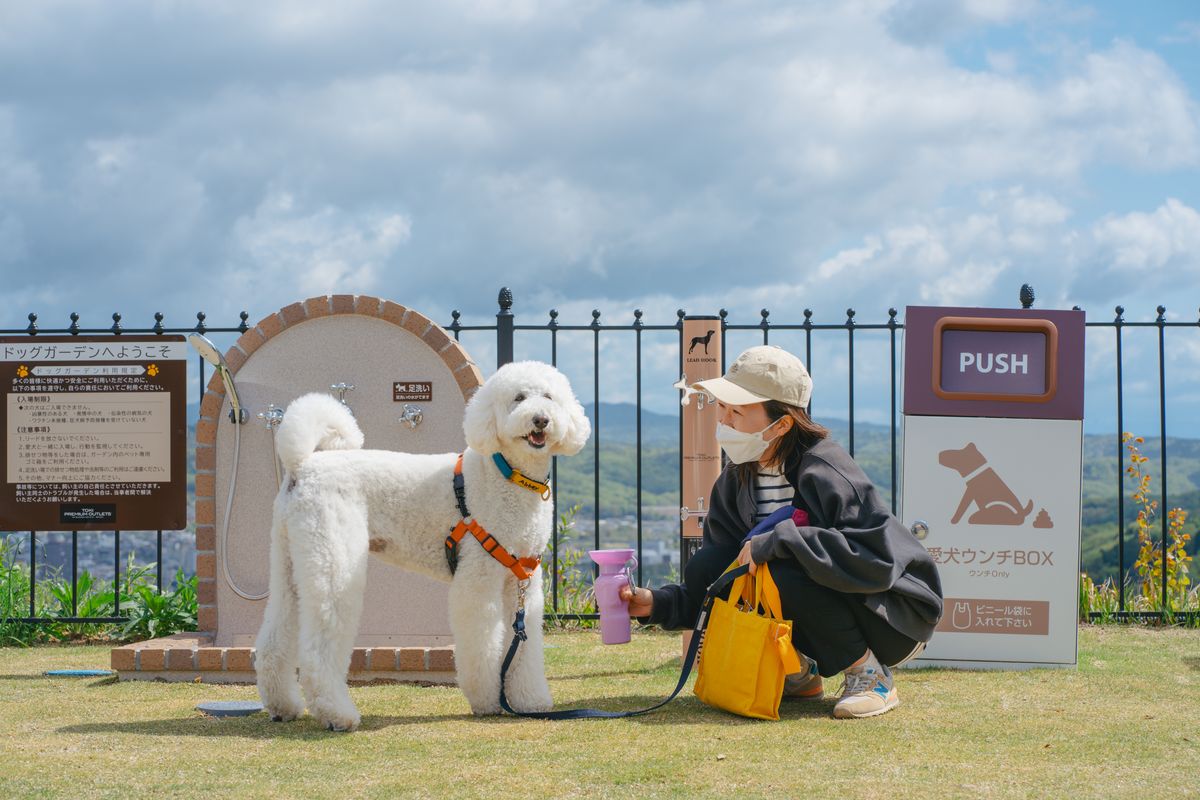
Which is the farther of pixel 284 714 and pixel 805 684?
pixel 805 684

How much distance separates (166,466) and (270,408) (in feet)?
3.93

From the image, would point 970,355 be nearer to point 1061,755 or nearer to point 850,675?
point 850,675

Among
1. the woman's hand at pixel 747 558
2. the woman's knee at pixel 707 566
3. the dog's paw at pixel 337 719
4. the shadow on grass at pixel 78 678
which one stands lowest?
the shadow on grass at pixel 78 678

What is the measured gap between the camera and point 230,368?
5707mm

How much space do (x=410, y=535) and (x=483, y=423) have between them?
0.53m

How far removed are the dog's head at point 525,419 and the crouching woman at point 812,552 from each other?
525 millimetres

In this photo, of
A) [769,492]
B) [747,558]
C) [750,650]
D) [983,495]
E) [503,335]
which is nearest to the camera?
[750,650]

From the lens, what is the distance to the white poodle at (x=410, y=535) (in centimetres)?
381

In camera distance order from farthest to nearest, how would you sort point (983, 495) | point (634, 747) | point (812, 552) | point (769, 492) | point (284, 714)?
point (983, 495) < point (769, 492) < point (284, 714) < point (812, 552) < point (634, 747)

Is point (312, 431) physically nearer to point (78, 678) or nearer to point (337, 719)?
point (337, 719)

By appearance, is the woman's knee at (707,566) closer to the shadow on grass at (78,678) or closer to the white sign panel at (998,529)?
the white sign panel at (998,529)

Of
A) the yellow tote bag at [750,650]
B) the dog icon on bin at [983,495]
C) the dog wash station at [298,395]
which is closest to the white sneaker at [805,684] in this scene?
the yellow tote bag at [750,650]

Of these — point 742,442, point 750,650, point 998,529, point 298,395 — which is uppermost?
point 298,395

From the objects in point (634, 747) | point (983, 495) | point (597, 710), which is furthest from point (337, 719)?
point (983, 495)
